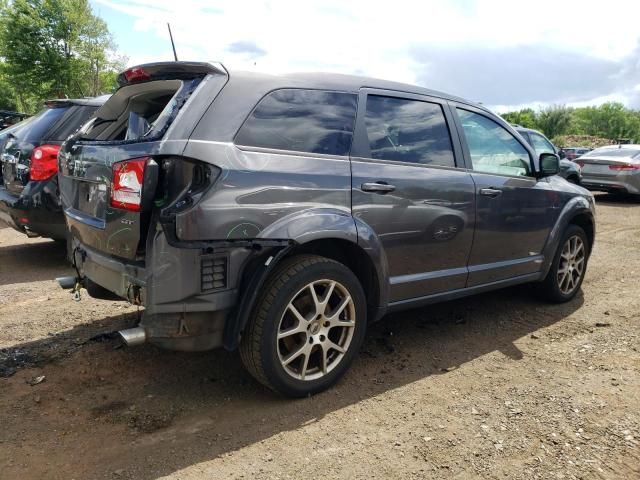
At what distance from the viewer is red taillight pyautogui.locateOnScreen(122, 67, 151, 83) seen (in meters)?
3.28

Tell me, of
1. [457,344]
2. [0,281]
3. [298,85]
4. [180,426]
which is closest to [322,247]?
[298,85]

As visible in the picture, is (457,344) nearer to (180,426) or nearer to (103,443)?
(180,426)

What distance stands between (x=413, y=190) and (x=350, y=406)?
142 centimetres

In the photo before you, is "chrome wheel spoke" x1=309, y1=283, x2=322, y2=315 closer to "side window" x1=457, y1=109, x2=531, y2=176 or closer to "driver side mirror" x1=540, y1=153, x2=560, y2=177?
"side window" x1=457, y1=109, x2=531, y2=176

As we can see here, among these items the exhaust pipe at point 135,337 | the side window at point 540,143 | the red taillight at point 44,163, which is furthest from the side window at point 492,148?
the side window at point 540,143

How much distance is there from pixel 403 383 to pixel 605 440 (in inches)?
45.3

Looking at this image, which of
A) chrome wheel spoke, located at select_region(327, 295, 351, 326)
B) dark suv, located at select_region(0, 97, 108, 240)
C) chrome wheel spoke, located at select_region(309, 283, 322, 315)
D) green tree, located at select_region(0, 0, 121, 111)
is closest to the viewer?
chrome wheel spoke, located at select_region(309, 283, 322, 315)

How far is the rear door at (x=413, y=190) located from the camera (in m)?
3.38

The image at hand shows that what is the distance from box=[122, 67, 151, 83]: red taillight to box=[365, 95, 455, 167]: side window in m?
1.38

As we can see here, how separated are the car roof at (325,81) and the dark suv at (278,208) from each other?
0.04 feet

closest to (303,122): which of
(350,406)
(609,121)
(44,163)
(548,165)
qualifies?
(350,406)

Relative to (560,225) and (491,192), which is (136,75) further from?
(560,225)

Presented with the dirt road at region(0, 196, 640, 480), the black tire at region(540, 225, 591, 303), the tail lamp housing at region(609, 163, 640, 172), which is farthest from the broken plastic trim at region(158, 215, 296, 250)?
the tail lamp housing at region(609, 163, 640, 172)

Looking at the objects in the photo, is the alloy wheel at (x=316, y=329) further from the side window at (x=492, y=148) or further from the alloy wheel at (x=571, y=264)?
the alloy wheel at (x=571, y=264)
